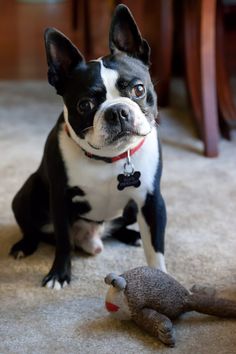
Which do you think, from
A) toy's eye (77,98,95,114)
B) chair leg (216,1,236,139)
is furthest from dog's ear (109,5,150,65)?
chair leg (216,1,236,139)

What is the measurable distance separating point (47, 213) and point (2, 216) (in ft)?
0.78

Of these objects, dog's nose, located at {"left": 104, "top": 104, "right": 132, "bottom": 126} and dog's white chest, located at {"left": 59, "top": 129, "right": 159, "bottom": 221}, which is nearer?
dog's nose, located at {"left": 104, "top": 104, "right": 132, "bottom": 126}

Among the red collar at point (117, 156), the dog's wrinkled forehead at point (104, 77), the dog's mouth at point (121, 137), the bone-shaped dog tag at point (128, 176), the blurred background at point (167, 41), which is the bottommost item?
the blurred background at point (167, 41)

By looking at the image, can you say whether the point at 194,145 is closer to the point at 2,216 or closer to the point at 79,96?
the point at 2,216

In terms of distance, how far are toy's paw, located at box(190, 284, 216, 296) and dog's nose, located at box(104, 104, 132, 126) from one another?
0.35 metres

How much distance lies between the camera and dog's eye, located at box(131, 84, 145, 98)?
128 cm

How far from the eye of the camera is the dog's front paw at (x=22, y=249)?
60.7 inches

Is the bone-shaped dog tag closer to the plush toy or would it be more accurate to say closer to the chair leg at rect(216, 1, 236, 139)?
the plush toy

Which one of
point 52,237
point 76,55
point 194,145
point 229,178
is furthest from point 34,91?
point 76,55

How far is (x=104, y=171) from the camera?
137 cm

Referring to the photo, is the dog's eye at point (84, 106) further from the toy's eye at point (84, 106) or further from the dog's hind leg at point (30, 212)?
the dog's hind leg at point (30, 212)

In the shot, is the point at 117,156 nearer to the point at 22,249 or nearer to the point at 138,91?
the point at 138,91

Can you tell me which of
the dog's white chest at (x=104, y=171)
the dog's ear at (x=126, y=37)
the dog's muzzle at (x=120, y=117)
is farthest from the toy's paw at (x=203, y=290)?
the dog's ear at (x=126, y=37)

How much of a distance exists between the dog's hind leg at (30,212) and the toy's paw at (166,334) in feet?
1.57
